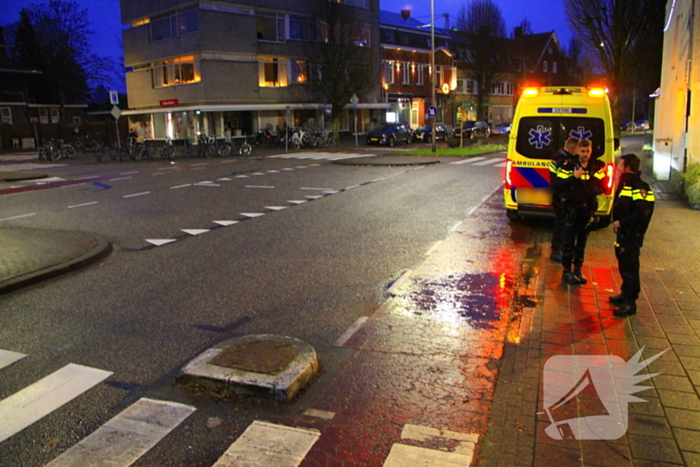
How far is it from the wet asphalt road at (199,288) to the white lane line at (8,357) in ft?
0.25

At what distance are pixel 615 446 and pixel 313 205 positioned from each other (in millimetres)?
10367

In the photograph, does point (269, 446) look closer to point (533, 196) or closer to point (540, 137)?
point (533, 196)

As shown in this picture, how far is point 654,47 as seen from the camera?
30.7 m

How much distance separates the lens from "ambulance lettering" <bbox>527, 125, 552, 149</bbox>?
9992 millimetres

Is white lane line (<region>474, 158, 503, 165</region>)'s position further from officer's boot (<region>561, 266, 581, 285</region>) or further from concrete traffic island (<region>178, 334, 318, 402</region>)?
concrete traffic island (<region>178, 334, 318, 402</region>)

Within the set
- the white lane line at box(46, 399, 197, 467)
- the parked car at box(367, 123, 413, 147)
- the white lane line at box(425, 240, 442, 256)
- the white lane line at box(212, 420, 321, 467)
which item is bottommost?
the white lane line at box(212, 420, 321, 467)

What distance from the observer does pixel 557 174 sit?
23.2ft

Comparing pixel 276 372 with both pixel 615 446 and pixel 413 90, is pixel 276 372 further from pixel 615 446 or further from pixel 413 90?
pixel 413 90

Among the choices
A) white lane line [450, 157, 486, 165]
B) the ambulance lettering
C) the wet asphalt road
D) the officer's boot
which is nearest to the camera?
the wet asphalt road

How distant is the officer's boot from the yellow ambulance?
310 centimetres

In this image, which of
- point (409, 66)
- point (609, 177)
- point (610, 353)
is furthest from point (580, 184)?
point (409, 66)

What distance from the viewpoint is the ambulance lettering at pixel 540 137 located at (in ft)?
32.8

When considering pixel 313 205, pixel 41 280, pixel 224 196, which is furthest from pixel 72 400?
pixel 224 196

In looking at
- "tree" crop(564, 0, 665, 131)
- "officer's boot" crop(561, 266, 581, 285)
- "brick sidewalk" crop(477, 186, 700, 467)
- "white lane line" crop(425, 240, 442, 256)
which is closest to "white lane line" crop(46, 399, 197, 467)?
"brick sidewalk" crop(477, 186, 700, 467)
